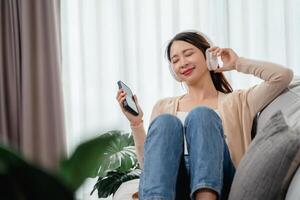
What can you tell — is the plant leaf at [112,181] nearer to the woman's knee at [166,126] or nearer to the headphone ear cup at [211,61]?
the headphone ear cup at [211,61]

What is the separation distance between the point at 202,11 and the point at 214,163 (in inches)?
76.6

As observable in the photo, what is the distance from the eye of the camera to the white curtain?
3100 millimetres

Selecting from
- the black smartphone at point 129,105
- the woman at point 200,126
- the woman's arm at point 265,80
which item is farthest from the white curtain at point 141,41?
the woman's arm at point 265,80

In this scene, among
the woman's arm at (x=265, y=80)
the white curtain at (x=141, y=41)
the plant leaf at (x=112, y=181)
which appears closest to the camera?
the woman's arm at (x=265, y=80)

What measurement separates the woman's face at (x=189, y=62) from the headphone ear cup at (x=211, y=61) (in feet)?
0.19

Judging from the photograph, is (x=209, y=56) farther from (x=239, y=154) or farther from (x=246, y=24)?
(x=246, y=24)

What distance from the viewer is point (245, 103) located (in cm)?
194

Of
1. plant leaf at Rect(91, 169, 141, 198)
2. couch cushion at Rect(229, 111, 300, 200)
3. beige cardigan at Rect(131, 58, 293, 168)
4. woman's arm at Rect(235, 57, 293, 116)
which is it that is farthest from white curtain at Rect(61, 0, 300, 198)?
couch cushion at Rect(229, 111, 300, 200)

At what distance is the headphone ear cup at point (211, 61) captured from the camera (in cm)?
205

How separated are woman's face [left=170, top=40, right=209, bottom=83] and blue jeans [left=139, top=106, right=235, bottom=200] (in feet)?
1.91

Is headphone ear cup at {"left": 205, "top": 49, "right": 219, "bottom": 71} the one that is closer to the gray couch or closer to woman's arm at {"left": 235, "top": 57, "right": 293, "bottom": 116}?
woman's arm at {"left": 235, "top": 57, "right": 293, "bottom": 116}

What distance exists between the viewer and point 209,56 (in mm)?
2062

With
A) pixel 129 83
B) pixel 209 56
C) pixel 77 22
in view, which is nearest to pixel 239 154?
pixel 209 56

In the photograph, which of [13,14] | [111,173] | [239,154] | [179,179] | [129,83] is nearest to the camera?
[179,179]
